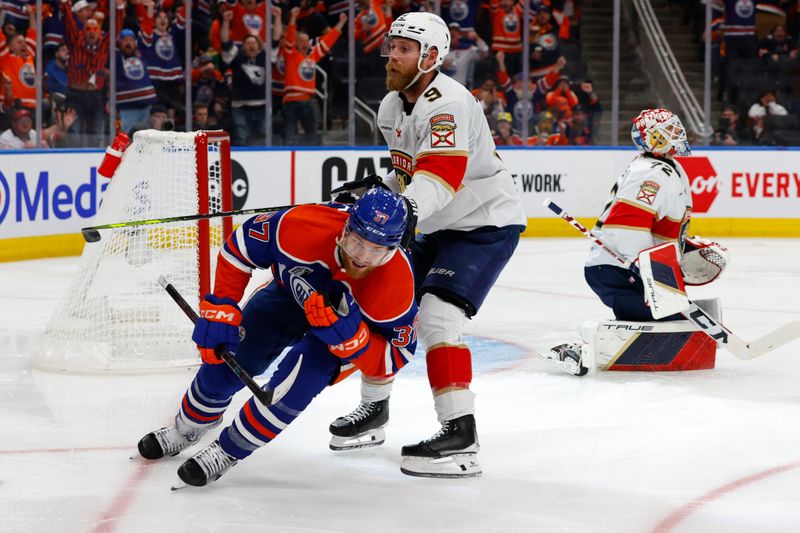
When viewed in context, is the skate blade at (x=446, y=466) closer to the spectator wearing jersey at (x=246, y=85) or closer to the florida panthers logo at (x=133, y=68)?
the florida panthers logo at (x=133, y=68)

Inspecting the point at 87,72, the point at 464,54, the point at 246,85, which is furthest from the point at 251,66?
the point at 464,54

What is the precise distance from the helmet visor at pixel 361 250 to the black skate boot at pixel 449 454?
542 mm

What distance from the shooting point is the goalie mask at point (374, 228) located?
2746 mm

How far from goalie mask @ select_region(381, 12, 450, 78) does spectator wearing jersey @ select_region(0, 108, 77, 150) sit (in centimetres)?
529

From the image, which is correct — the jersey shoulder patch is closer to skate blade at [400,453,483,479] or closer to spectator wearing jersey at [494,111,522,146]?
skate blade at [400,453,483,479]

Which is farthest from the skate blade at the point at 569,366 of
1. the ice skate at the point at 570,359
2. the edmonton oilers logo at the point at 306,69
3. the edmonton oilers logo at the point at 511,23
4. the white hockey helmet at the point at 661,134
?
the edmonton oilers logo at the point at 511,23

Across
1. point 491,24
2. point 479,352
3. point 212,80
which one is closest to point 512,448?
point 479,352

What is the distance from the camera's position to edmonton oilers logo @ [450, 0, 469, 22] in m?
9.94

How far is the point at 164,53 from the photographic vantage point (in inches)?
352

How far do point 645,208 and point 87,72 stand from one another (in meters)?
5.18

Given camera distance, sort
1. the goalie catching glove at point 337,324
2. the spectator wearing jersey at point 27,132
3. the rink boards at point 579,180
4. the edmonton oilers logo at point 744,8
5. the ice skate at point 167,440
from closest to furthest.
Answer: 1. the goalie catching glove at point 337,324
2. the ice skate at point 167,440
3. the spectator wearing jersey at point 27,132
4. the rink boards at point 579,180
5. the edmonton oilers logo at point 744,8

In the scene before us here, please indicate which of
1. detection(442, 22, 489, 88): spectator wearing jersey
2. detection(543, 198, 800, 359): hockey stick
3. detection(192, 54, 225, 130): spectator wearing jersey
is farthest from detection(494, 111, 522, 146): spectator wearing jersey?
detection(543, 198, 800, 359): hockey stick

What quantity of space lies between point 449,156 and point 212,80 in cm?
631

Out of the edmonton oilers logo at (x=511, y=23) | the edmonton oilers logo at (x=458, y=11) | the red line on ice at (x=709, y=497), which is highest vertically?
the edmonton oilers logo at (x=458, y=11)
